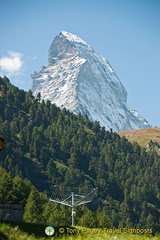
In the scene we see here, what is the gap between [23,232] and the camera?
608 inches

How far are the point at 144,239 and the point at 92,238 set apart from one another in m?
1.98

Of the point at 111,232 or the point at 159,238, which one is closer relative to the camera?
the point at 159,238

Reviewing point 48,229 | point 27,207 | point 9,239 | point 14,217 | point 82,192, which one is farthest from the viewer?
point 27,207

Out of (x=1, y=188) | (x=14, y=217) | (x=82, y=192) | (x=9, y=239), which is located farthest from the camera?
(x=1, y=188)

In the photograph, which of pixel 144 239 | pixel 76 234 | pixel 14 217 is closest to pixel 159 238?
pixel 144 239

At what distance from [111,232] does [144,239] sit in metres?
1.82

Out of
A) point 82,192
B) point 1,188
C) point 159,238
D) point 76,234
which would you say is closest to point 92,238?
point 76,234

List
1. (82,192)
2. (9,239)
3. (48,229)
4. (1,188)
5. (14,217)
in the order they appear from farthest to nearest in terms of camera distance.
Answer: (1,188)
(82,192)
(14,217)
(48,229)
(9,239)

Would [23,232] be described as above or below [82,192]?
below

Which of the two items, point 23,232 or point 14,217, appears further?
point 14,217

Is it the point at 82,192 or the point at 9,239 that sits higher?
the point at 82,192

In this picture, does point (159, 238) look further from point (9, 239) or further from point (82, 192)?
point (82, 192)

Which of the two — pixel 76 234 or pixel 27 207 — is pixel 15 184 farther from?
pixel 76 234

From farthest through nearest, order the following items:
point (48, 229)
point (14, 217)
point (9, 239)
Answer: point (14, 217), point (48, 229), point (9, 239)
